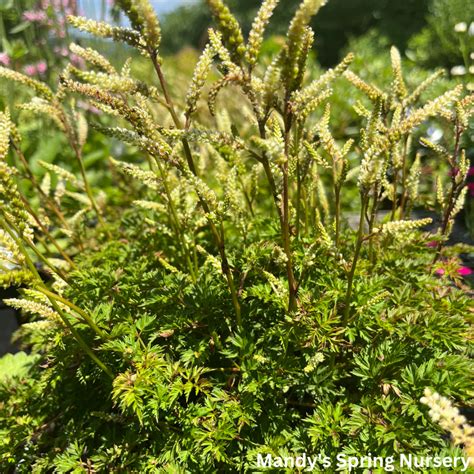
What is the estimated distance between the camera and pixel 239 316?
1774 millimetres

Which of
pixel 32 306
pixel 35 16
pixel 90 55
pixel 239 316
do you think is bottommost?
pixel 239 316

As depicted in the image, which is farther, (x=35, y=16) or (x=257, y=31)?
(x=35, y=16)

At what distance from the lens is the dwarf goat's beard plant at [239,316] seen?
1.33 metres

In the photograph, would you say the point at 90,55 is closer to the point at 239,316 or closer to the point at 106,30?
the point at 106,30

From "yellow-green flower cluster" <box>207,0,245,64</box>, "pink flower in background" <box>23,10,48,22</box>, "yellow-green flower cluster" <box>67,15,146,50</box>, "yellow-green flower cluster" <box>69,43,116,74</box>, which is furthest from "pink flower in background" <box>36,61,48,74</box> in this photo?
"yellow-green flower cluster" <box>207,0,245,64</box>

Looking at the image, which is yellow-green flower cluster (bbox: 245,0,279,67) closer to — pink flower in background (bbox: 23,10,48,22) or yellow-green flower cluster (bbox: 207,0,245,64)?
yellow-green flower cluster (bbox: 207,0,245,64)

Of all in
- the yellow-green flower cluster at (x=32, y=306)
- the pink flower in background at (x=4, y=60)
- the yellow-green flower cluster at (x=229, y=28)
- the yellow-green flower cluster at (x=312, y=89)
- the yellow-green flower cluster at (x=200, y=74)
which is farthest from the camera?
the pink flower in background at (x=4, y=60)

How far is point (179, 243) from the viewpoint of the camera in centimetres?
227

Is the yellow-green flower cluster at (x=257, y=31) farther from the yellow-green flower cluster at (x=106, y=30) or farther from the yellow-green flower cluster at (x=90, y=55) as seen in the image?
the yellow-green flower cluster at (x=90, y=55)

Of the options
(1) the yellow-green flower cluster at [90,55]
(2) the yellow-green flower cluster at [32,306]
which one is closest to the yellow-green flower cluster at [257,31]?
(1) the yellow-green flower cluster at [90,55]

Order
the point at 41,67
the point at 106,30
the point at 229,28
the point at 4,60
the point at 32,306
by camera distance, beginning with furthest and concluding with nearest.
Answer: the point at 41,67, the point at 4,60, the point at 32,306, the point at 106,30, the point at 229,28

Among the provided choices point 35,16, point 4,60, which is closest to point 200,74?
point 35,16

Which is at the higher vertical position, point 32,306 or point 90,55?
A: point 90,55

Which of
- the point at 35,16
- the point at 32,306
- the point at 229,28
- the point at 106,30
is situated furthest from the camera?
the point at 35,16
